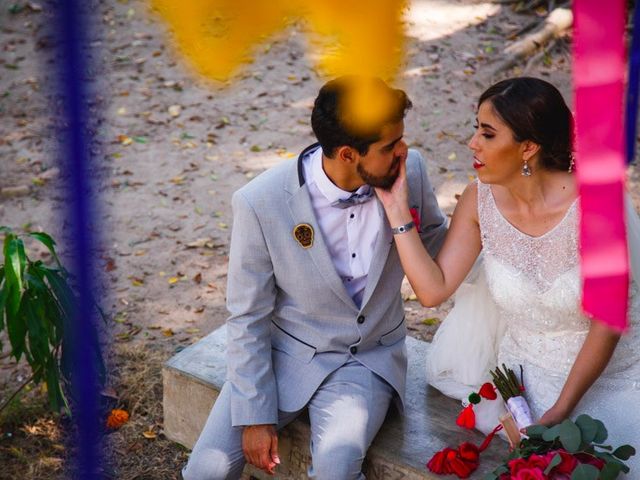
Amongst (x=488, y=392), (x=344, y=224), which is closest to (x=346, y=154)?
(x=344, y=224)

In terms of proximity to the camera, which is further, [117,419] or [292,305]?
[117,419]

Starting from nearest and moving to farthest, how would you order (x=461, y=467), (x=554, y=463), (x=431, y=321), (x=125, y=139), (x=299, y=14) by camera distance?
(x=299, y=14) → (x=554, y=463) → (x=461, y=467) → (x=431, y=321) → (x=125, y=139)

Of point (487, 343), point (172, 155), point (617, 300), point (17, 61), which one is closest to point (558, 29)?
point (172, 155)

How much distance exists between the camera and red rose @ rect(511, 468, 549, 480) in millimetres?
2105

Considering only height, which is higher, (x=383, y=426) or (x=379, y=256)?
(x=379, y=256)

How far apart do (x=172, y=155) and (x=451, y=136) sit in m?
2.05

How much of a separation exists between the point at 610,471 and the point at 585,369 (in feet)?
1.30

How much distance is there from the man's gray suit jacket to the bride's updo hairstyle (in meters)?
0.41

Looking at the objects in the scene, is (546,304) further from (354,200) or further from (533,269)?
(354,200)

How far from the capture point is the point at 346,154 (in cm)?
255

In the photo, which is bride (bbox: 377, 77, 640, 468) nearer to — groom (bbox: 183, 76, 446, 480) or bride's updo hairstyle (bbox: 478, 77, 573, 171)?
bride's updo hairstyle (bbox: 478, 77, 573, 171)

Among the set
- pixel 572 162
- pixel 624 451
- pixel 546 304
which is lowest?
pixel 624 451

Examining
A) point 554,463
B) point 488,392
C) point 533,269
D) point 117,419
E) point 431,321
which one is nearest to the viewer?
point 554,463

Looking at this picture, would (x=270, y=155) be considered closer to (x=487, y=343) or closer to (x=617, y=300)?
(x=487, y=343)
